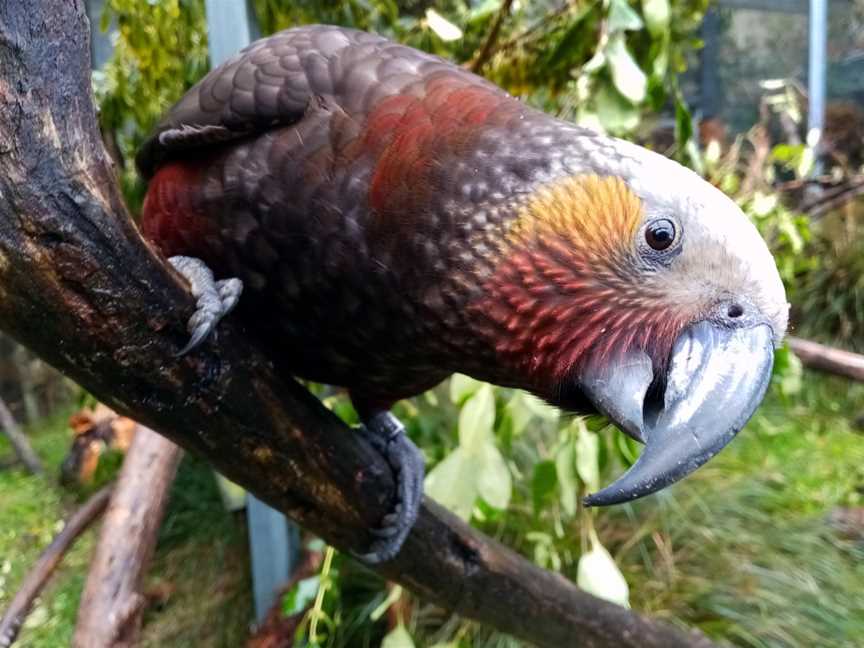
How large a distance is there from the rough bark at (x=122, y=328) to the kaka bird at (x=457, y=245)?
0.22 feet

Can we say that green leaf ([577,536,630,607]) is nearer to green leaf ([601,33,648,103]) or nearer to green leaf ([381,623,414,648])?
green leaf ([381,623,414,648])

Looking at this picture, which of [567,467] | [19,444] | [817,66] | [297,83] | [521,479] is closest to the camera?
[297,83]

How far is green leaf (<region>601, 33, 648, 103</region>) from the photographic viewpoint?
134 centimetres

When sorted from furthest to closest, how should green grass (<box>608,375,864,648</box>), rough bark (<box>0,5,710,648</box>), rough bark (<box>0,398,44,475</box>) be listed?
rough bark (<box>0,398,44,475</box>) < green grass (<box>608,375,864,648</box>) < rough bark (<box>0,5,710,648</box>)

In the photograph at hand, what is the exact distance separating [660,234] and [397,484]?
586 mm

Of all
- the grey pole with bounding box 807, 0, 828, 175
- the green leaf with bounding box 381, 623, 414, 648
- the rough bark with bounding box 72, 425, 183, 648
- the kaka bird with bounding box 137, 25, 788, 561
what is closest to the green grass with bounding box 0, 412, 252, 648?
the rough bark with bounding box 72, 425, 183, 648

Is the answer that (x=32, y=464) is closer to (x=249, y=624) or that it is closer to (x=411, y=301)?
(x=249, y=624)

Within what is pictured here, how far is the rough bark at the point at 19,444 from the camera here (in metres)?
2.58

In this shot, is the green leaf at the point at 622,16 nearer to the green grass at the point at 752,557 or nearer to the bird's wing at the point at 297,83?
the bird's wing at the point at 297,83

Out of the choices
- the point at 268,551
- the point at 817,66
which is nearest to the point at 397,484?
the point at 268,551

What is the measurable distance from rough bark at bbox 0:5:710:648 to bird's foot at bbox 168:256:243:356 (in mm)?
14

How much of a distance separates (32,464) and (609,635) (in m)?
2.09

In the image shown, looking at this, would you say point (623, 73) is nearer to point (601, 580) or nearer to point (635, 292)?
point (635, 292)

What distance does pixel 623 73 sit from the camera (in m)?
1.35
